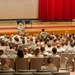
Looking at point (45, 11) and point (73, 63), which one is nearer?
point (73, 63)

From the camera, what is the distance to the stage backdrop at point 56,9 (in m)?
27.7

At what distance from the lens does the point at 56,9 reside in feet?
91.8

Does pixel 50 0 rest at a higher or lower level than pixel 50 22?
higher

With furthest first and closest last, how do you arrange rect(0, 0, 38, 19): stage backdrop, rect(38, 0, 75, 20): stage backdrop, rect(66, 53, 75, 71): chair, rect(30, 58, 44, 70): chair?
rect(38, 0, 75, 20): stage backdrop, rect(0, 0, 38, 19): stage backdrop, rect(66, 53, 75, 71): chair, rect(30, 58, 44, 70): chair

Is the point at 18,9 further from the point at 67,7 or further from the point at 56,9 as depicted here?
the point at 67,7

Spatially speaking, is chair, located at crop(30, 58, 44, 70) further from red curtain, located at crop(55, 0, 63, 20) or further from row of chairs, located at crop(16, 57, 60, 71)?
red curtain, located at crop(55, 0, 63, 20)

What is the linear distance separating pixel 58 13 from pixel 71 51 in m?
15.8

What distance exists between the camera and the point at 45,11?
1098 inches

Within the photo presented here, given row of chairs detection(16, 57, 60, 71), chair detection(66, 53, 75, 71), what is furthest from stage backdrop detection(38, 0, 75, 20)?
row of chairs detection(16, 57, 60, 71)

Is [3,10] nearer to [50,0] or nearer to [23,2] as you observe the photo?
[23,2]

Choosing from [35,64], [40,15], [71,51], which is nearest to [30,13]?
[40,15]

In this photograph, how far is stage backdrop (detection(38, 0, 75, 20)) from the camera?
27656 millimetres

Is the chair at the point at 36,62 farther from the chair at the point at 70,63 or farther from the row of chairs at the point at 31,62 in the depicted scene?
the chair at the point at 70,63

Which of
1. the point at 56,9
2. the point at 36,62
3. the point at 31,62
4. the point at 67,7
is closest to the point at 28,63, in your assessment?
the point at 31,62
